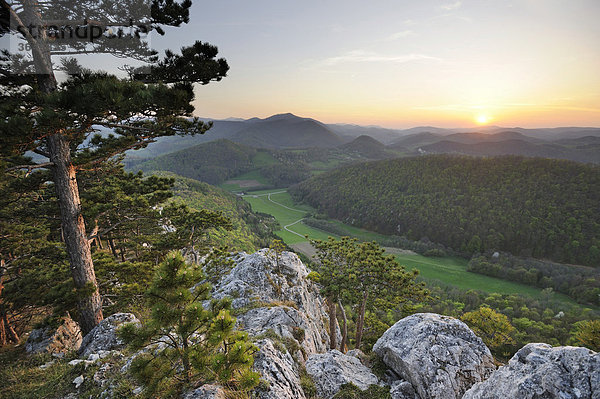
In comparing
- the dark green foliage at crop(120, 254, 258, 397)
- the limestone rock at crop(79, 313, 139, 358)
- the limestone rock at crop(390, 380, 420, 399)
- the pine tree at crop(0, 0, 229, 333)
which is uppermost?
the pine tree at crop(0, 0, 229, 333)

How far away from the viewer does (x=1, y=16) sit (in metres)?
6.97

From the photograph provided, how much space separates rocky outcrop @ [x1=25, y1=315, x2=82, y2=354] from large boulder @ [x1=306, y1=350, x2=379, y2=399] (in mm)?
9497

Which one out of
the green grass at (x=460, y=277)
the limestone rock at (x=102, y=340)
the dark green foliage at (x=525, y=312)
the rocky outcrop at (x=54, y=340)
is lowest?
the green grass at (x=460, y=277)

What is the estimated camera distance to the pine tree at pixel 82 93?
21.5 ft

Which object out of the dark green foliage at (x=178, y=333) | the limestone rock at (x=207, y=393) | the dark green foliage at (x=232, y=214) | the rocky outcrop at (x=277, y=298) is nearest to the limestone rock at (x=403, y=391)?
the rocky outcrop at (x=277, y=298)

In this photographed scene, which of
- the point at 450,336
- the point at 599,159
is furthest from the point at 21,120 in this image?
the point at 599,159

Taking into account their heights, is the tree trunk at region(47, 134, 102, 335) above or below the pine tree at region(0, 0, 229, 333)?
below

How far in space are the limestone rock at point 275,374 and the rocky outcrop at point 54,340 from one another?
327 inches

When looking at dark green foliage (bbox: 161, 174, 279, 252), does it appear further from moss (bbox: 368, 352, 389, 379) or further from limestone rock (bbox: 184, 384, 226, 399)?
limestone rock (bbox: 184, 384, 226, 399)

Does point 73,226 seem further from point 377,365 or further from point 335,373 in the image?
point 377,365

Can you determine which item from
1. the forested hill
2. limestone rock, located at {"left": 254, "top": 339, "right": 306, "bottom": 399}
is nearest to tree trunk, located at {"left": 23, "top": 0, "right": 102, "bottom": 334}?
limestone rock, located at {"left": 254, "top": 339, "right": 306, "bottom": 399}

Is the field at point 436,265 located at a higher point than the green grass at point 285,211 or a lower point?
lower

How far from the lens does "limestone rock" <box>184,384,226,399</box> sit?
509cm

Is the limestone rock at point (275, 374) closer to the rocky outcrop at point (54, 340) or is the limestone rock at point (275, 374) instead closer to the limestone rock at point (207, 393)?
the limestone rock at point (207, 393)
